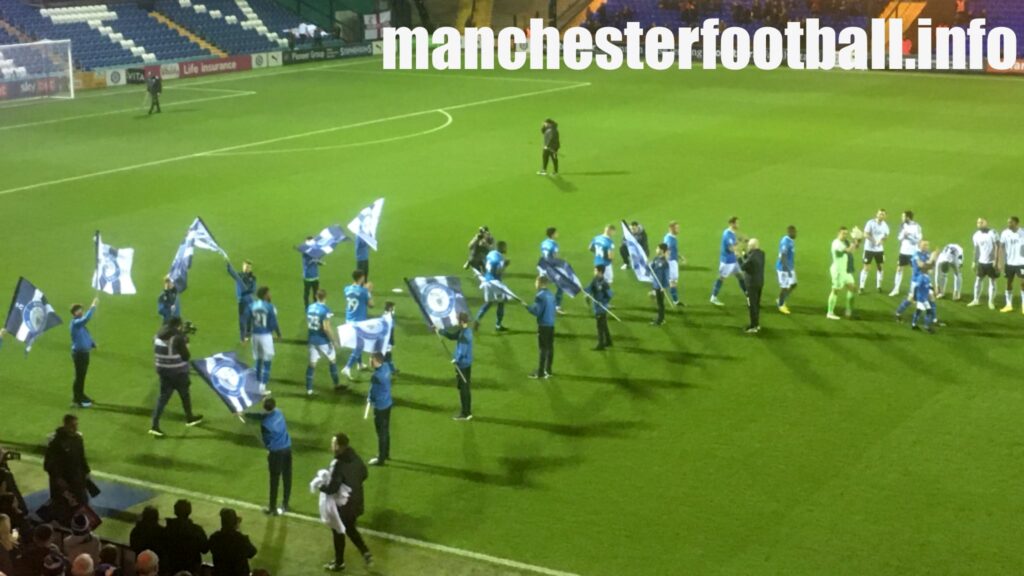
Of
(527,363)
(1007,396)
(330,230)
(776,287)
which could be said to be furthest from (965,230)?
(330,230)

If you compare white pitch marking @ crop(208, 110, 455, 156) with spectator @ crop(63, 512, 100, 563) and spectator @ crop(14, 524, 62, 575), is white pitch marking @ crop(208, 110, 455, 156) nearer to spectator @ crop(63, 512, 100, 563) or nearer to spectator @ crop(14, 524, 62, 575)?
spectator @ crop(63, 512, 100, 563)

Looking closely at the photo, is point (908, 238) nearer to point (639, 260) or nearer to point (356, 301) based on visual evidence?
point (639, 260)

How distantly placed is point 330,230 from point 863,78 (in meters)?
45.4

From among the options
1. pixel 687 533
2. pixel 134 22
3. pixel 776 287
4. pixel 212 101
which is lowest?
pixel 687 533

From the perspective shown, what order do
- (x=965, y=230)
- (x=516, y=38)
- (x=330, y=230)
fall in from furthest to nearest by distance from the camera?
(x=516, y=38) → (x=965, y=230) → (x=330, y=230)

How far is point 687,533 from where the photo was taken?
15.3 metres

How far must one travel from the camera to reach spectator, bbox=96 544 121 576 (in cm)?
1110

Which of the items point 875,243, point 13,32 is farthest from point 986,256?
point 13,32

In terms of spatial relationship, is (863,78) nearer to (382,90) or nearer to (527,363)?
(382,90)

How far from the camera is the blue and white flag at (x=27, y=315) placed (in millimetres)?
19250

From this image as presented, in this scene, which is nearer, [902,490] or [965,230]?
[902,490]

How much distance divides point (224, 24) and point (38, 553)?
63170mm

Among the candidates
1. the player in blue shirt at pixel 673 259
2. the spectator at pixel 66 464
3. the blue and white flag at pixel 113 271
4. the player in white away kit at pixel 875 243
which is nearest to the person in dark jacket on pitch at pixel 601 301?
the player in blue shirt at pixel 673 259

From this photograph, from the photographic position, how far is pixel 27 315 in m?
19.4
